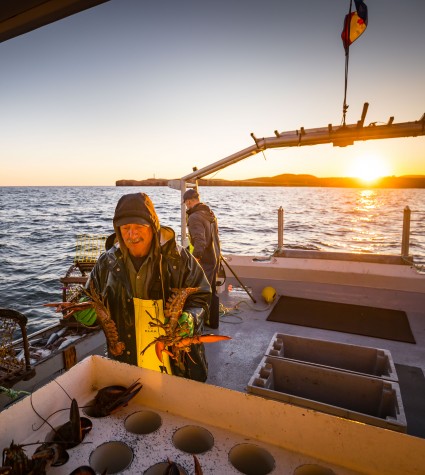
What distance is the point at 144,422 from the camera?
1.92 meters

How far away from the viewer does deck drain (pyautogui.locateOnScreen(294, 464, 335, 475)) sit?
4.92ft

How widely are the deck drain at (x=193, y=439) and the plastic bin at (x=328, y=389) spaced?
2025 mm

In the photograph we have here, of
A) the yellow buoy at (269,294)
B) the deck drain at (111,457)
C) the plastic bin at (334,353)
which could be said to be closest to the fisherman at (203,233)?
the plastic bin at (334,353)

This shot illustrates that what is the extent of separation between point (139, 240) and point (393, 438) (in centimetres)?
210

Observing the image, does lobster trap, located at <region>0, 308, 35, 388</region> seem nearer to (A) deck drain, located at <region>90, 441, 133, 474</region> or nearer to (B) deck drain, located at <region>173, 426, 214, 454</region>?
(A) deck drain, located at <region>90, 441, 133, 474</region>

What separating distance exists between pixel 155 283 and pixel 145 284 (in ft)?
0.28

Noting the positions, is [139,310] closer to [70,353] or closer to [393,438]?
[393,438]

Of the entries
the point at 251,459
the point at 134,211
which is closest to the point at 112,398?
the point at 251,459

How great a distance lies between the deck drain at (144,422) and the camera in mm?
1846

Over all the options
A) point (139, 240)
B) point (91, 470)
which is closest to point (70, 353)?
point (139, 240)

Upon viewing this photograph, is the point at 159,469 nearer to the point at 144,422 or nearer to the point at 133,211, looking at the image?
the point at 144,422

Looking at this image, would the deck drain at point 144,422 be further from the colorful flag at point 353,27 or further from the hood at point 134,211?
the colorful flag at point 353,27

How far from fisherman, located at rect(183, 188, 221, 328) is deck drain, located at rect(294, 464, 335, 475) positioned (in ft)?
13.2

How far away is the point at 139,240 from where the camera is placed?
2711mm
